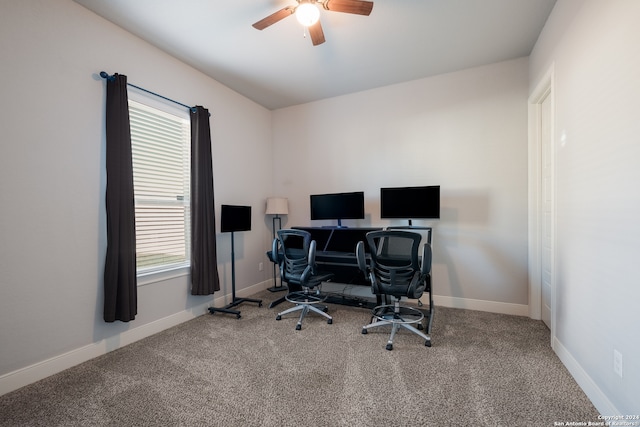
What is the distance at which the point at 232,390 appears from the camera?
1.86m

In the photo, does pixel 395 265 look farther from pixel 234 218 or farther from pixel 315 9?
pixel 315 9

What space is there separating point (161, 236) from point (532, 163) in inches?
163

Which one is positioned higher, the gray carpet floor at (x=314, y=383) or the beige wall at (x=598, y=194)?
the beige wall at (x=598, y=194)

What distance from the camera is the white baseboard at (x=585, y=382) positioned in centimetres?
154

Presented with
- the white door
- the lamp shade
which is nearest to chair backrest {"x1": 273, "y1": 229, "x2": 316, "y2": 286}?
the lamp shade

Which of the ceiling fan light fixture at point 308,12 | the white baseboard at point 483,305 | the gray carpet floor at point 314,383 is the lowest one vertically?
the gray carpet floor at point 314,383

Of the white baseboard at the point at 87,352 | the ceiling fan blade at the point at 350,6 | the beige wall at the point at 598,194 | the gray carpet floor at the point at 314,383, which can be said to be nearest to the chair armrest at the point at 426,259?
the gray carpet floor at the point at 314,383

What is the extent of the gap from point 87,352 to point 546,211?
14.6 ft

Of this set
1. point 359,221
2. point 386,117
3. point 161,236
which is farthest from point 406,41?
point 161,236

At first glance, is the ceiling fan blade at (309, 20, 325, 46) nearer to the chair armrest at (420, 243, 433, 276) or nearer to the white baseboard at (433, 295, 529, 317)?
the chair armrest at (420, 243, 433, 276)

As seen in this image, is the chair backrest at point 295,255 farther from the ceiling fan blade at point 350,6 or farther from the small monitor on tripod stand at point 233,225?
the ceiling fan blade at point 350,6

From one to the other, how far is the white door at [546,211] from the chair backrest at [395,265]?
135 centimetres

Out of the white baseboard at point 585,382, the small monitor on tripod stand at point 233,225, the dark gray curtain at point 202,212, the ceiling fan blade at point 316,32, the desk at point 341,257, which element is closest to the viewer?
the white baseboard at point 585,382

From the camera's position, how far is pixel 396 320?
104 inches
